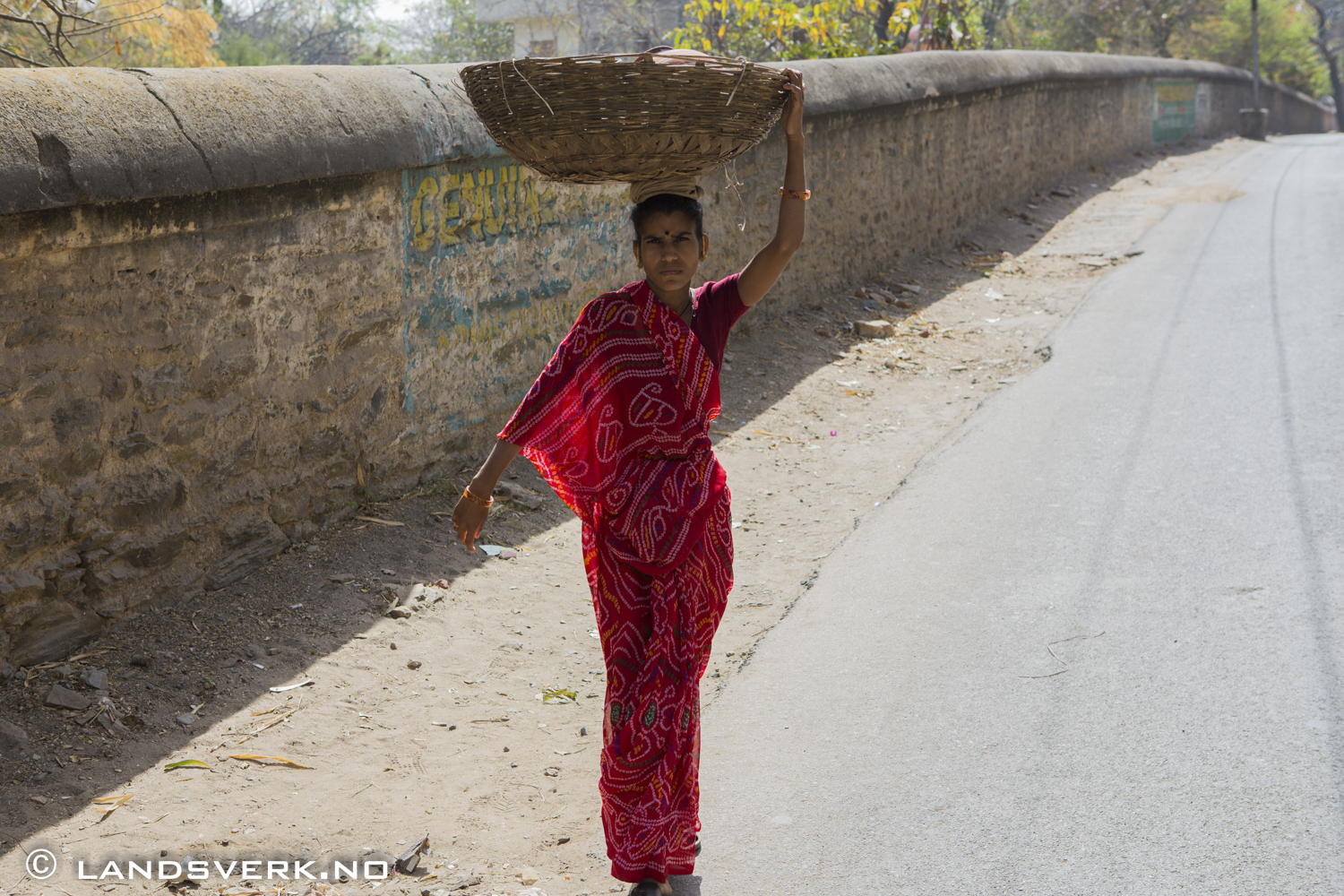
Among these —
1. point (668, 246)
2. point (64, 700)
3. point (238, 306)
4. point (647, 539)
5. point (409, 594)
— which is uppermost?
point (668, 246)

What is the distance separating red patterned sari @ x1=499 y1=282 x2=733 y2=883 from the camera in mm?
2693

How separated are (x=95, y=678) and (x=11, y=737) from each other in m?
0.35

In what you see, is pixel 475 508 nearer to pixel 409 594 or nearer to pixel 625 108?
pixel 625 108

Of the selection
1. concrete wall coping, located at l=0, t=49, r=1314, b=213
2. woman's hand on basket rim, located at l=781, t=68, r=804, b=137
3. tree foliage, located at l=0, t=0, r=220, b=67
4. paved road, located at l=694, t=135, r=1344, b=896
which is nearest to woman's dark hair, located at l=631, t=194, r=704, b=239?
woman's hand on basket rim, located at l=781, t=68, r=804, b=137

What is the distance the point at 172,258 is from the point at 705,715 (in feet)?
A: 7.87

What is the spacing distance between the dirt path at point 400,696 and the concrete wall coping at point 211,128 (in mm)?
1479

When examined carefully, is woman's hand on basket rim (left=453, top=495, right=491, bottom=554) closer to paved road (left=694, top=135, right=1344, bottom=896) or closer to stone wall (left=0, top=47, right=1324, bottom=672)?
paved road (left=694, top=135, right=1344, bottom=896)

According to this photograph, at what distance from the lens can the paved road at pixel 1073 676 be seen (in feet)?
9.23

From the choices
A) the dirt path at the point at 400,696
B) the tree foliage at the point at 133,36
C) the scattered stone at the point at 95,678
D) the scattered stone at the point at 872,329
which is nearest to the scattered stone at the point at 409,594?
the dirt path at the point at 400,696

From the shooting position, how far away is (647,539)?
272 cm

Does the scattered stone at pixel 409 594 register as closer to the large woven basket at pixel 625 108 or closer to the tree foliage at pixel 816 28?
the large woven basket at pixel 625 108

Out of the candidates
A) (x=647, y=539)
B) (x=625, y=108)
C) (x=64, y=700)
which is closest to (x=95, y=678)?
(x=64, y=700)

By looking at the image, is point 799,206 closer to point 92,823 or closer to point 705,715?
point 705,715

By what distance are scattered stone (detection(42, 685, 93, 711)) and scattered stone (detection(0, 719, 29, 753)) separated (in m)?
0.15
